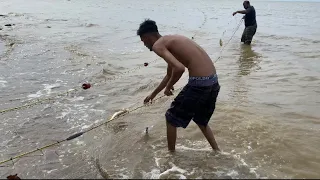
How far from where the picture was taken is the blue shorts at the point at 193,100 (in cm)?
432

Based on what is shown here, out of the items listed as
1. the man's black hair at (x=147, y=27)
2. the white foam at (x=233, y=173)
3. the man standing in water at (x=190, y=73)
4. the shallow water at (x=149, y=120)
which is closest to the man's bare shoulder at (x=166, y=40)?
the man standing in water at (x=190, y=73)

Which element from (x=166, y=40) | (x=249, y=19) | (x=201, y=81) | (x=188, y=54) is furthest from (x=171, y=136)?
(x=249, y=19)

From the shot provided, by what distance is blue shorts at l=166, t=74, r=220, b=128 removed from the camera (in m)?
4.32

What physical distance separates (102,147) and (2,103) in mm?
3817

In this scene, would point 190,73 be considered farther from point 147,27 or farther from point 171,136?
point 171,136

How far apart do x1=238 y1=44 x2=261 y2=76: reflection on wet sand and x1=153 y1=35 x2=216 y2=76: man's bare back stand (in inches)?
247

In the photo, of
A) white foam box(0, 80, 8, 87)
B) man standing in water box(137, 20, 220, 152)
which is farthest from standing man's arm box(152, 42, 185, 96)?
white foam box(0, 80, 8, 87)

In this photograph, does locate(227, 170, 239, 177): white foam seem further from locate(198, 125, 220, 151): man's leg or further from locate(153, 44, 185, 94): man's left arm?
locate(153, 44, 185, 94): man's left arm

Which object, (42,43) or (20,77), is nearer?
(20,77)

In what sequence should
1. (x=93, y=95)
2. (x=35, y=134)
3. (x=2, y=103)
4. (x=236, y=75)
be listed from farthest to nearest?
(x=236, y=75)
(x=93, y=95)
(x=2, y=103)
(x=35, y=134)

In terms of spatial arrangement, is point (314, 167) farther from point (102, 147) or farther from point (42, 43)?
point (42, 43)

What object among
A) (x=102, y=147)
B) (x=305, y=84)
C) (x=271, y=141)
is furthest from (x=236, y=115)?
(x=305, y=84)

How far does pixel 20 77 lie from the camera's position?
10.3 meters

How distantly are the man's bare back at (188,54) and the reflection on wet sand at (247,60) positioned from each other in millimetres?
6272
